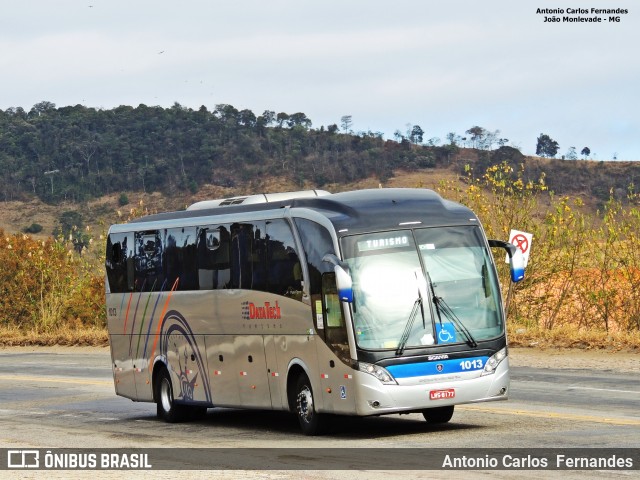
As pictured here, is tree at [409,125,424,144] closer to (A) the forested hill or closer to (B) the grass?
(A) the forested hill

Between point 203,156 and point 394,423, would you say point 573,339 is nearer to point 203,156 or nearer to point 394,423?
point 394,423

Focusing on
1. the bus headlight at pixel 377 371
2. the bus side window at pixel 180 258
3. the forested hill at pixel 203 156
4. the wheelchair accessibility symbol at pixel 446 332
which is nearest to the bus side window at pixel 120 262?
the bus side window at pixel 180 258

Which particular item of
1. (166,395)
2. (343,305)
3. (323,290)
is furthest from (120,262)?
(343,305)

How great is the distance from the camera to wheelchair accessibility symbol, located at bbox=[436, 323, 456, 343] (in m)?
15.8

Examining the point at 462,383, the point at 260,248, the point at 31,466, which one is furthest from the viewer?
the point at 260,248

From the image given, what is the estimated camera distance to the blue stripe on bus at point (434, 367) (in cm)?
1559

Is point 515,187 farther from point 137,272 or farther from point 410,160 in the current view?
point 410,160

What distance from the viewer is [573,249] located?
31125 millimetres

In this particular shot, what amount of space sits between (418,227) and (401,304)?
114cm

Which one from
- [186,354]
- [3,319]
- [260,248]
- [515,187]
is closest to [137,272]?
[186,354]

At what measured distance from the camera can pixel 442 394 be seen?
51.4 feet

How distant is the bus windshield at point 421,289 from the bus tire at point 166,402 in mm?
5980

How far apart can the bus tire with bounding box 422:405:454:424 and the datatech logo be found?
92.4 inches

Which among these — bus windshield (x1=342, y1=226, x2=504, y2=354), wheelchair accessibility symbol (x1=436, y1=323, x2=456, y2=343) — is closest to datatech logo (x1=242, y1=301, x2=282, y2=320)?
bus windshield (x1=342, y1=226, x2=504, y2=354)
